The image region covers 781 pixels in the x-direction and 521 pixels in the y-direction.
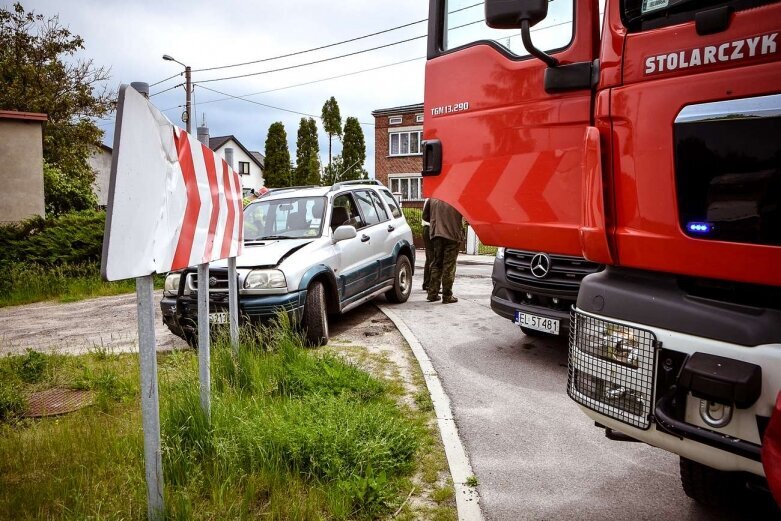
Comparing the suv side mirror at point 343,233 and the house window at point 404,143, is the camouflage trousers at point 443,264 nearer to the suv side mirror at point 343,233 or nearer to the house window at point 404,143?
the suv side mirror at point 343,233

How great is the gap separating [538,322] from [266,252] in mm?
3016

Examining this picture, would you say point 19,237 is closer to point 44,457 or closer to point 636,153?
point 44,457

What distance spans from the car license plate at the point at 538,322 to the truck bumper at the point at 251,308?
227 cm

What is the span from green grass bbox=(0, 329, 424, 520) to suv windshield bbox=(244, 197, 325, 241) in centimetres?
259

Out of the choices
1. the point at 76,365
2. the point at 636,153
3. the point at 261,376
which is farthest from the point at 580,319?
the point at 76,365

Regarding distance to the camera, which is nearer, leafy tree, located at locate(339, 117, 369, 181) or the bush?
the bush

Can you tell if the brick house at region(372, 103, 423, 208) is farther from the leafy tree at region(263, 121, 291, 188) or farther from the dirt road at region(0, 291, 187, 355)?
the dirt road at region(0, 291, 187, 355)

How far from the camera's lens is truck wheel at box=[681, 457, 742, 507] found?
2.47 meters

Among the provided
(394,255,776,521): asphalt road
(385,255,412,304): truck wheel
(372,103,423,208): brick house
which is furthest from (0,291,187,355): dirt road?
(372,103,423,208): brick house

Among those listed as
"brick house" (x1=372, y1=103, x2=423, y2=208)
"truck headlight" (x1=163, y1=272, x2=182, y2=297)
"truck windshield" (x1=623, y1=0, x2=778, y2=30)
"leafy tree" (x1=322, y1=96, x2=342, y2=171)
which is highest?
"leafy tree" (x1=322, y1=96, x2=342, y2=171)

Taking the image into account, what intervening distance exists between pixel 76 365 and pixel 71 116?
752 inches

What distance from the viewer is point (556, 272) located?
4875 millimetres

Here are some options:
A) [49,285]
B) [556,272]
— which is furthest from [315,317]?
[49,285]

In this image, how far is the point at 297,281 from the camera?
17.9 feet
